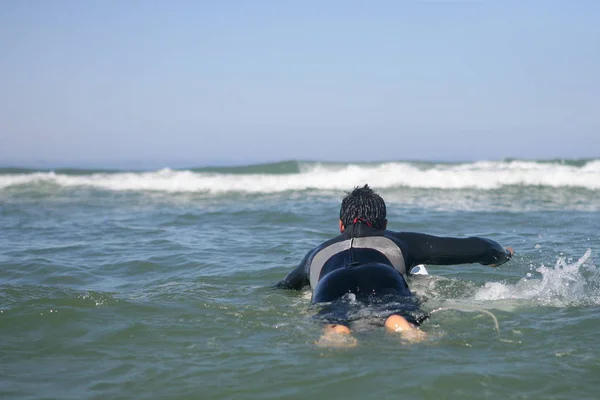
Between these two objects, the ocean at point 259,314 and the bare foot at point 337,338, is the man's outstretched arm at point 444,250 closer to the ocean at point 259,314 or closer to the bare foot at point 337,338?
the ocean at point 259,314

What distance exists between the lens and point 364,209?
199 inches

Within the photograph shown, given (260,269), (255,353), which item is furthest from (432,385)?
(260,269)

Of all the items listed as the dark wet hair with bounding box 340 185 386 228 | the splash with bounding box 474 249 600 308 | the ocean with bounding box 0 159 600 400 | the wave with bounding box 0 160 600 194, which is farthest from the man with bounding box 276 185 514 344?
the wave with bounding box 0 160 600 194

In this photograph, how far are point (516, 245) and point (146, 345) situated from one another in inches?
226

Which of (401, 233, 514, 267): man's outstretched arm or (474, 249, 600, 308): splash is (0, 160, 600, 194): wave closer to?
(474, 249, 600, 308): splash

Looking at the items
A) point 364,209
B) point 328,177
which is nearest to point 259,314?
point 364,209

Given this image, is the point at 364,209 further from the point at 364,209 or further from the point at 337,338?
the point at 337,338

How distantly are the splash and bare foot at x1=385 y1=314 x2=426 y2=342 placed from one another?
1.57 meters

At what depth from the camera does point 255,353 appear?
4211 mm

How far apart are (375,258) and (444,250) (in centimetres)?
64

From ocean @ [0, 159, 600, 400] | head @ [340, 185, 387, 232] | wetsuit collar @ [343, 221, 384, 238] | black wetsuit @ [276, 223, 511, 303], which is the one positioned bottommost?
ocean @ [0, 159, 600, 400]

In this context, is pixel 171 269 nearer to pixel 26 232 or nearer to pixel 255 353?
pixel 255 353

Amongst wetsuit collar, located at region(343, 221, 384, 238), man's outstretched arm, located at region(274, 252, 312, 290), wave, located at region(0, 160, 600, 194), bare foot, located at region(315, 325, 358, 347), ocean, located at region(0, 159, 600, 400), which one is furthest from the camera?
wave, located at region(0, 160, 600, 194)

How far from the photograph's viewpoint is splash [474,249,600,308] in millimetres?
5410
